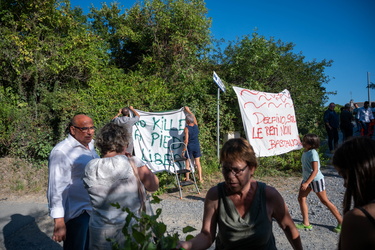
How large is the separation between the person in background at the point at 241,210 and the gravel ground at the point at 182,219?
116cm

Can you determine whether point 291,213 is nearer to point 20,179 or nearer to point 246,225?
point 246,225

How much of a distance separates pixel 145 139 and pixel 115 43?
9102 mm

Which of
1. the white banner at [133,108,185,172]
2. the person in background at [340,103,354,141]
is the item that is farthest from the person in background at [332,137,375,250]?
the person in background at [340,103,354,141]

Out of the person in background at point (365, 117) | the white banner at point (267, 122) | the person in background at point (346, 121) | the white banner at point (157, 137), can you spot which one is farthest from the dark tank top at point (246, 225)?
the person in background at point (365, 117)

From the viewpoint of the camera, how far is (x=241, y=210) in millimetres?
1937

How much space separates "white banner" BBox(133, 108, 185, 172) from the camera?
707 centimetres

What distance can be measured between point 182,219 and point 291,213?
6.38 feet

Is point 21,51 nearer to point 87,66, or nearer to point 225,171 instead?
point 87,66

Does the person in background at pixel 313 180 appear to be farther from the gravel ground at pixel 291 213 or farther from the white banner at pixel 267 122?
the white banner at pixel 267 122

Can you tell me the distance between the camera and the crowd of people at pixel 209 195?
1.44 metres

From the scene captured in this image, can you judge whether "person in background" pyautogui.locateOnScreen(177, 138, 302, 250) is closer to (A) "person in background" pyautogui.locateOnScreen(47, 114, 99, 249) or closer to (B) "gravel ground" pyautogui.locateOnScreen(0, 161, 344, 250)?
(B) "gravel ground" pyautogui.locateOnScreen(0, 161, 344, 250)

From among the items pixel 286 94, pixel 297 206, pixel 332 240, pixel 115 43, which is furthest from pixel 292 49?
pixel 332 240

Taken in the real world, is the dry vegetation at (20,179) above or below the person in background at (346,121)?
below

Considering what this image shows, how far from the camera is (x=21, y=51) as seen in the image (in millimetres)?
7984
